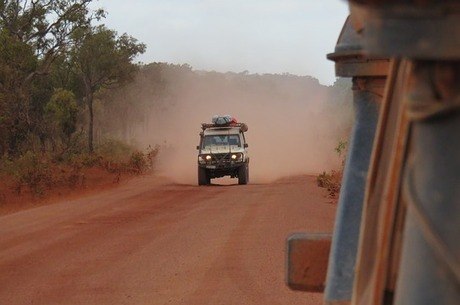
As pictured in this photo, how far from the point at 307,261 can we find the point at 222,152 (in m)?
27.2

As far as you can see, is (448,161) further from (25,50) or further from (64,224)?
(25,50)

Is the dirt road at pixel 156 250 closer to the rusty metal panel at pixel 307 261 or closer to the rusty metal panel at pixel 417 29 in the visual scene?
the rusty metal panel at pixel 307 261

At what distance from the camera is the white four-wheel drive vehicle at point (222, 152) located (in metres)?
28.9

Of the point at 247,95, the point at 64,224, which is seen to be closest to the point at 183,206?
the point at 64,224

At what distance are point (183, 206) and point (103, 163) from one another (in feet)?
50.8

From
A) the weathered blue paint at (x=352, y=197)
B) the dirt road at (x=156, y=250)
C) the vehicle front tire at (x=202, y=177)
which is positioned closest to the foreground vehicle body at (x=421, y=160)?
the weathered blue paint at (x=352, y=197)

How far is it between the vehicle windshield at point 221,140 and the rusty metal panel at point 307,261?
27.6 m

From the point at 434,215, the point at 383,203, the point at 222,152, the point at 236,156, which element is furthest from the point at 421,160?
the point at 222,152

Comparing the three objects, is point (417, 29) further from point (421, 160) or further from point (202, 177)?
point (202, 177)

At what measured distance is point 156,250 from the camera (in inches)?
482

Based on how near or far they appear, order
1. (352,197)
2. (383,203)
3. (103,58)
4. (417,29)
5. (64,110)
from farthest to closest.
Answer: (103,58)
(64,110)
(352,197)
(383,203)
(417,29)

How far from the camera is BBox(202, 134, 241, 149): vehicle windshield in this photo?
96.8 ft

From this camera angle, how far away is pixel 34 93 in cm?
4416

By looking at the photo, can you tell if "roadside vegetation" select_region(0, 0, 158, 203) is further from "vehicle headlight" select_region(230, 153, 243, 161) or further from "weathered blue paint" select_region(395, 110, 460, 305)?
"weathered blue paint" select_region(395, 110, 460, 305)
